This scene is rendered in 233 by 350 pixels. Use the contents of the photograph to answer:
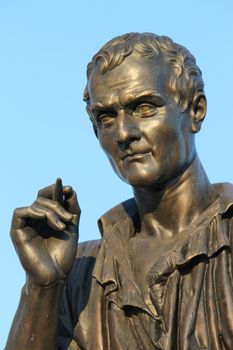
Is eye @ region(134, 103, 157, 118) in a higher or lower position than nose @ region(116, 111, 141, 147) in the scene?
higher

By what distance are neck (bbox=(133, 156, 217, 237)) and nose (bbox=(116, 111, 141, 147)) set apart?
424mm

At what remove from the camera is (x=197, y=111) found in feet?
30.5

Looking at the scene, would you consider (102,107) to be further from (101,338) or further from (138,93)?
(101,338)

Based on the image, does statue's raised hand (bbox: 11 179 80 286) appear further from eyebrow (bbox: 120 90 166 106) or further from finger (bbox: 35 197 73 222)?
eyebrow (bbox: 120 90 166 106)

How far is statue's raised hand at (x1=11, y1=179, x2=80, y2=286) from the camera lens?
8.95 m

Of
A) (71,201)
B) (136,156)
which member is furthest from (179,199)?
(71,201)

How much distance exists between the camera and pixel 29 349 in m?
9.09

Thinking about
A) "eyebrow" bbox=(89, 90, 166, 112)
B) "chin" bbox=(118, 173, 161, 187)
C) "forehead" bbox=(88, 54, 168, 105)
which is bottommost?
"chin" bbox=(118, 173, 161, 187)

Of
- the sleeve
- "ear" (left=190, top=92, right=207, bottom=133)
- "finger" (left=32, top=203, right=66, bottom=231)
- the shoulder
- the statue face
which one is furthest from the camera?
the shoulder

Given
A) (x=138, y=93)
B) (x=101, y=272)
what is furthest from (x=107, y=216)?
(x=138, y=93)

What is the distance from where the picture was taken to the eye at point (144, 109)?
900cm

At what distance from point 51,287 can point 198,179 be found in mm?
1232

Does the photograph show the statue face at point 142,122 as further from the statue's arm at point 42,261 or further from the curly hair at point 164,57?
the statue's arm at point 42,261

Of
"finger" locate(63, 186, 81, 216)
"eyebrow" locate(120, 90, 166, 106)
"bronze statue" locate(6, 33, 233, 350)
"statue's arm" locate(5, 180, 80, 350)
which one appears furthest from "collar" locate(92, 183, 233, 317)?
"eyebrow" locate(120, 90, 166, 106)
